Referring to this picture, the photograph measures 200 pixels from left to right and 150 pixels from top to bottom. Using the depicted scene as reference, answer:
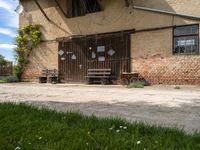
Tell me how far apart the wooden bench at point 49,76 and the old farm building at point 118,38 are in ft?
1.07

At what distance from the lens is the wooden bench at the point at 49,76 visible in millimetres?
22219

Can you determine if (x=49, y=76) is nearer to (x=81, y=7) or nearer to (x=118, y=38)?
(x=81, y=7)

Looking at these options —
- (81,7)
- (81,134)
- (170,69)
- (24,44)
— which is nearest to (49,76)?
(24,44)

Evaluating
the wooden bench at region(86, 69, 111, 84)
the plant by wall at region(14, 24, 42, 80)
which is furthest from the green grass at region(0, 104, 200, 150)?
the plant by wall at region(14, 24, 42, 80)

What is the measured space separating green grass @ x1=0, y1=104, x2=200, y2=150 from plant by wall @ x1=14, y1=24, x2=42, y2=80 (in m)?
18.4

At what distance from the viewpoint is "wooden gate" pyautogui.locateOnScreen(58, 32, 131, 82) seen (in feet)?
62.8

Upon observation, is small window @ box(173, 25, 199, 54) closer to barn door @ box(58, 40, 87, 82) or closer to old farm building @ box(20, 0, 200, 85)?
old farm building @ box(20, 0, 200, 85)

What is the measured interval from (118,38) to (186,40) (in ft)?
13.0

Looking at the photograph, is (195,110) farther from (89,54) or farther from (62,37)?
(62,37)

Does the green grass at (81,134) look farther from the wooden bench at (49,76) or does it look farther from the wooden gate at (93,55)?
the wooden bench at (49,76)

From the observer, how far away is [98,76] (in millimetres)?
19844

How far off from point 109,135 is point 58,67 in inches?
717

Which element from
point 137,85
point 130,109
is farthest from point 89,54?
point 130,109

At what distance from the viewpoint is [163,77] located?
17.5 meters
